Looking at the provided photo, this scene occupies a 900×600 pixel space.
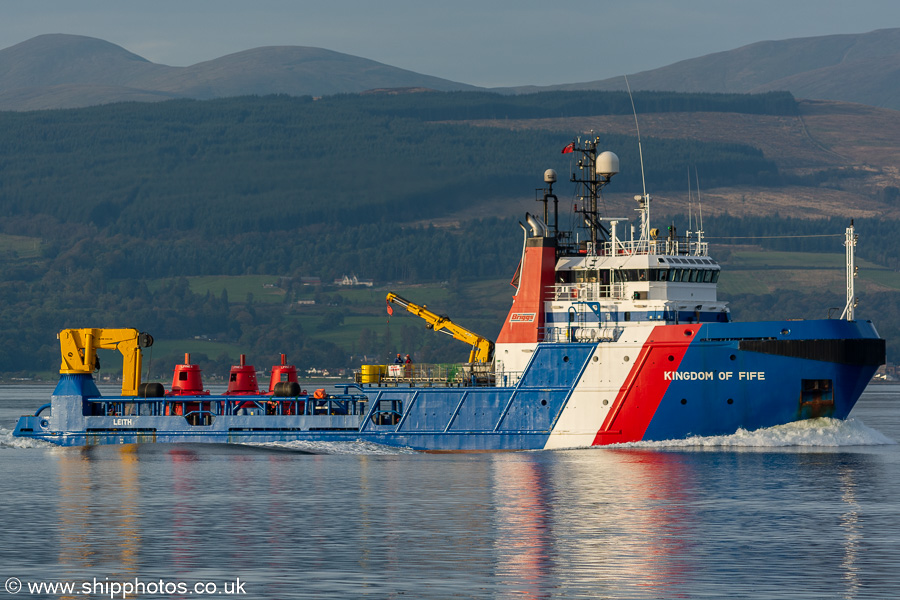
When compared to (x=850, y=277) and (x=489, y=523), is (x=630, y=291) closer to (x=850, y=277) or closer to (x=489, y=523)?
(x=850, y=277)

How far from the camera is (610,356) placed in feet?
152

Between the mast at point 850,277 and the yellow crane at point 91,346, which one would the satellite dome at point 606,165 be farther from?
the yellow crane at point 91,346

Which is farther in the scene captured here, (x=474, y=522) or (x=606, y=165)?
(x=606, y=165)

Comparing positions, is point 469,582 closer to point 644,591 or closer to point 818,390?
point 644,591

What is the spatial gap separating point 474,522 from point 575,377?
1429cm

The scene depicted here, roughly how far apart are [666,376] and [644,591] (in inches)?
853

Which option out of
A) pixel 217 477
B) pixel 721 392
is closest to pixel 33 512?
pixel 217 477

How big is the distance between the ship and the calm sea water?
0.94m

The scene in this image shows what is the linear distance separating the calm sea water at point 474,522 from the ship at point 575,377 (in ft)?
3.09

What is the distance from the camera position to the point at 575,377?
153 feet

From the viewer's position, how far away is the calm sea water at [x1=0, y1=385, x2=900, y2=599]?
25.6m

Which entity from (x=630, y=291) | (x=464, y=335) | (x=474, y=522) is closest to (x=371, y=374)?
(x=464, y=335)

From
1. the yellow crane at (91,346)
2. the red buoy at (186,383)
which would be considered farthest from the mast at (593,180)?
the yellow crane at (91,346)

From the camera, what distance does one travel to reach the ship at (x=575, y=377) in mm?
45344
